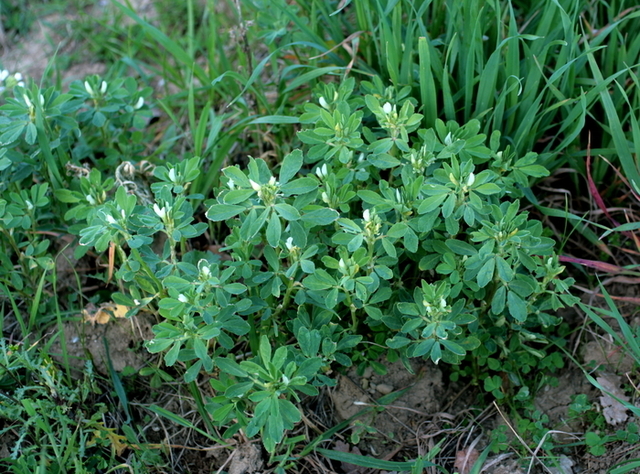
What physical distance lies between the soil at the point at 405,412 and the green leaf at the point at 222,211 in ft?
2.66

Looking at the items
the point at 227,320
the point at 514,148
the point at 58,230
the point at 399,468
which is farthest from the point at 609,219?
the point at 58,230

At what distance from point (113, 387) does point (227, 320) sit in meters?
0.74

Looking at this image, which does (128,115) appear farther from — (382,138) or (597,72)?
(597,72)

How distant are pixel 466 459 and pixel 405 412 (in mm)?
302

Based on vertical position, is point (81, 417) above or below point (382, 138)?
below

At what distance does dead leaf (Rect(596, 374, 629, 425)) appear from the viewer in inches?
93.4

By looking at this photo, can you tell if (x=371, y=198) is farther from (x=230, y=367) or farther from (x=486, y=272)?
(x=230, y=367)

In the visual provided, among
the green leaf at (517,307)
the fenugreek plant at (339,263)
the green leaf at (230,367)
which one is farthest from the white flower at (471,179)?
the green leaf at (230,367)

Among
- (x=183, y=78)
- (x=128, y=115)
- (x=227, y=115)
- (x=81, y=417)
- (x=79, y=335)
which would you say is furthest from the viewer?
(x=183, y=78)

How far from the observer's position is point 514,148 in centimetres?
263

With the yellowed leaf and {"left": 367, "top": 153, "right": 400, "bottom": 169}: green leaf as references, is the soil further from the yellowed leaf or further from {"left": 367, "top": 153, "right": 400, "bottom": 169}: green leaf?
{"left": 367, "top": 153, "right": 400, "bottom": 169}: green leaf

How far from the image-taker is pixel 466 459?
7.70 feet

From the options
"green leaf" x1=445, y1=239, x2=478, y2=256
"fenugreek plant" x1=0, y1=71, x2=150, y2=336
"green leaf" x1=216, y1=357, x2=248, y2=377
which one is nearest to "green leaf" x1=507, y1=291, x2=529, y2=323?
"green leaf" x1=445, y1=239, x2=478, y2=256

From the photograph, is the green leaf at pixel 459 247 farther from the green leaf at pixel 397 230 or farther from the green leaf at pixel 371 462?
the green leaf at pixel 371 462
